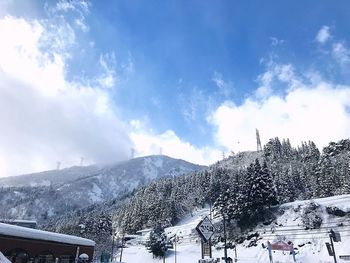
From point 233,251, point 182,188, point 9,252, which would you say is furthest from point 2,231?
point 182,188

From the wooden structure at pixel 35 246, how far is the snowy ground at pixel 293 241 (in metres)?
28.0

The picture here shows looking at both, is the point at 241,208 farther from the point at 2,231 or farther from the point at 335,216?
the point at 2,231

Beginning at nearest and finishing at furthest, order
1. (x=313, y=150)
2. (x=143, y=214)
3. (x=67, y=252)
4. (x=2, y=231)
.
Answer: (x=2, y=231)
(x=67, y=252)
(x=143, y=214)
(x=313, y=150)

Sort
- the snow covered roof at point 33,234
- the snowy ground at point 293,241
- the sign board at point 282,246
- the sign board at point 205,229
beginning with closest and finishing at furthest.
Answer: the sign board at point 205,229, the snow covered roof at point 33,234, the snowy ground at point 293,241, the sign board at point 282,246

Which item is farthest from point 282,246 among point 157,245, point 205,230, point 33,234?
point 205,230

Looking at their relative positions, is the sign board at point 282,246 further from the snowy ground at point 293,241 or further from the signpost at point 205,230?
the signpost at point 205,230

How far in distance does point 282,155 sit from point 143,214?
254 ft

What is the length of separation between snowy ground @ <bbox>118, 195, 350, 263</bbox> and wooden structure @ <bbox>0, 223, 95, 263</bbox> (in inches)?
1102

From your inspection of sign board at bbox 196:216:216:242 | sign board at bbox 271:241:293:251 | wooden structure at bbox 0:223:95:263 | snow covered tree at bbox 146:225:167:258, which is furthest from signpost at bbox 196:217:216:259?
snow covered tree at bbox 146:225:167:258

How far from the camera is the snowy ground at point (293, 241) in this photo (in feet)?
161

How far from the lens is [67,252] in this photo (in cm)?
4028

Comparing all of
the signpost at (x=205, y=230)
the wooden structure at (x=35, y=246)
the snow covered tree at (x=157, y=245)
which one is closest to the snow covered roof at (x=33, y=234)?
the wooden structure at (x=35, y=246)

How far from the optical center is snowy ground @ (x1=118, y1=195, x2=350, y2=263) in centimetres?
4894

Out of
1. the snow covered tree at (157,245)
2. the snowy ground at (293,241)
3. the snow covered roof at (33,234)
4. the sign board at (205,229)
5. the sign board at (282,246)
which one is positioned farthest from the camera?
the snow covered tree at (157,245)
